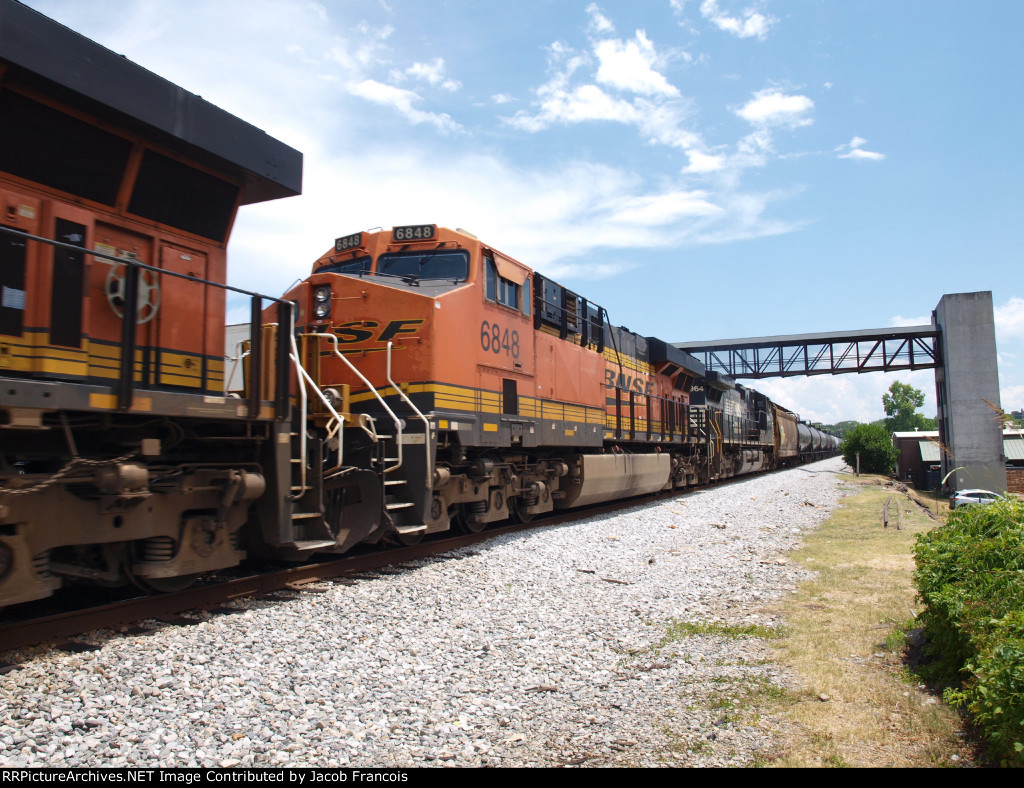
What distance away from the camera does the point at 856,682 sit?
12.8 ft

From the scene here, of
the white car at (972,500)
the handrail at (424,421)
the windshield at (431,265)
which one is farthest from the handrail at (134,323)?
the white car at (972,500)

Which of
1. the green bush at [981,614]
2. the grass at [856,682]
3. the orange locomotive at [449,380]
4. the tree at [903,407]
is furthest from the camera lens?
the tree at [903,407]

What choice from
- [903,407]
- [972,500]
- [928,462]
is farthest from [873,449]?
[903,407]

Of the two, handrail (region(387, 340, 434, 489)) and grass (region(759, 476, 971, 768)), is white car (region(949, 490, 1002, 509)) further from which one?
handrail (region(387, 340, 434, 489))

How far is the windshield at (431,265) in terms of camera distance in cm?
853

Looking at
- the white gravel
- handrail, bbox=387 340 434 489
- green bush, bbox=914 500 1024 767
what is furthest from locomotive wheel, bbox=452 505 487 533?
green bush, bbox=914 500 1024 767

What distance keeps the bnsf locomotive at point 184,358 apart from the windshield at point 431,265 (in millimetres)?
28

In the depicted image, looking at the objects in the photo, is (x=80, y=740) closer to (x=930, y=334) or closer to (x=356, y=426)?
(x=356, y=426)

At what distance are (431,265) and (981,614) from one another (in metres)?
6.73

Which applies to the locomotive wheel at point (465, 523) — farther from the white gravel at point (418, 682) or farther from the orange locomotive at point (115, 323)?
the orange locomotive at point (115, 323)

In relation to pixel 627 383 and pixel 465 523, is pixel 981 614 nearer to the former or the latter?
pixel 465 523

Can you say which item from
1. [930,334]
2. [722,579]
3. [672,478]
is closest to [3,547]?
[722,579]

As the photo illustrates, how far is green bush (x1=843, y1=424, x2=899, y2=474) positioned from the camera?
38.2 m

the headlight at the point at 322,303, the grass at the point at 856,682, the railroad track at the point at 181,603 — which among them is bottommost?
the grass at the point at 856,682
